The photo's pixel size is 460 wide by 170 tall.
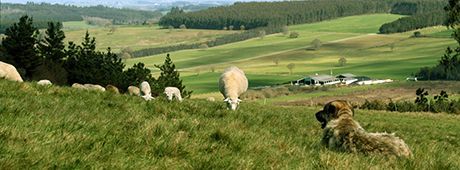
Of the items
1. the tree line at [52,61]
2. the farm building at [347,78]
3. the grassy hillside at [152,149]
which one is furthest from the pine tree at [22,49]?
the farm building at [347,78]

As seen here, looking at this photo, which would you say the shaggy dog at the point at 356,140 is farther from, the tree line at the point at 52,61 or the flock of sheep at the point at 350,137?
the tree line at the point at 52,61

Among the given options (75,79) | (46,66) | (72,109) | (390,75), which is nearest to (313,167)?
(72,109)

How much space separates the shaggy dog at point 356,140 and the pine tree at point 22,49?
200 feet

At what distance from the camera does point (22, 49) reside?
Result: 2751 inches

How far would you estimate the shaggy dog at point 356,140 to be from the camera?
9.29 meters

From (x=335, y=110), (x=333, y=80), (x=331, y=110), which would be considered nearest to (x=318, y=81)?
(x=333, y=80)

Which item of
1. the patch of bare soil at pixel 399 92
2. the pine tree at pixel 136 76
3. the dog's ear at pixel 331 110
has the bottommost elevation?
the patch of bare soil at pixel 399 92

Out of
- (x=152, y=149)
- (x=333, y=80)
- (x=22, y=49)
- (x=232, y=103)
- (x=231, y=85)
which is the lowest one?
(x=333, y=80)

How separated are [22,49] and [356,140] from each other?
66.0 m

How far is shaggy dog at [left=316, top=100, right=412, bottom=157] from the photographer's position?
929 centimetres

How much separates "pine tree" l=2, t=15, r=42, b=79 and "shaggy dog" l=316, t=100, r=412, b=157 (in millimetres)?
61073

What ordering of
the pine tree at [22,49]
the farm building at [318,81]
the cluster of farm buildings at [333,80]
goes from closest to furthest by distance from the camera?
the pine tree at [22,49] < the cluster of farm buildings at [333,80] < the farm building at [318,81]

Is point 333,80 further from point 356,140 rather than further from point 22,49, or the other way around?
point 356,140

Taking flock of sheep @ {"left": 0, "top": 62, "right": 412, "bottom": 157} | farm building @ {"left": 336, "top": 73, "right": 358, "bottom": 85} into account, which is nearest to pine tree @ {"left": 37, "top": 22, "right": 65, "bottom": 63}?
flock of sheep @ {"left": 0, "top": 62, "right": 412, "bottom": 157}
